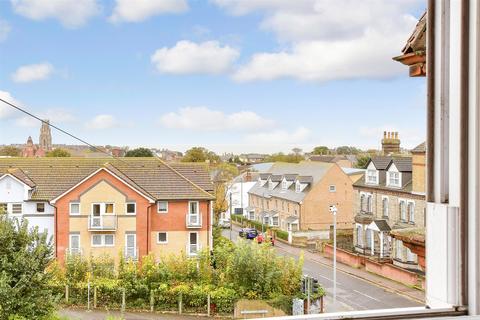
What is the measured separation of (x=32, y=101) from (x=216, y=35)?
54cm

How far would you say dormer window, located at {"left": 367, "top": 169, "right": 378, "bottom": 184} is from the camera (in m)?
1.50

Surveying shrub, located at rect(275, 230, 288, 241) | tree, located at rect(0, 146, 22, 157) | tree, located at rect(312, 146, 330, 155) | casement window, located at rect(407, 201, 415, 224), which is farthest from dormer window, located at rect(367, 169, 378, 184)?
tree, located at rect(0, 146, 22, 157)

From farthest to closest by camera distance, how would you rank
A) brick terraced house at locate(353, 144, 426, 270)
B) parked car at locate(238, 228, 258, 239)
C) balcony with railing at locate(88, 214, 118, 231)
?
parked car at locate(238, 228, 258, 239)
balcony with railing at locate(88, 214, 118, 231)
brick terraced house at locate(353, 144, 426, 270)

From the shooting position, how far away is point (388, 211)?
1.48 meters

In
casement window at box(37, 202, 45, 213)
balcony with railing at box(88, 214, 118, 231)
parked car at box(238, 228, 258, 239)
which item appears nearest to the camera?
casement window at box(37, 202, 45, 213)

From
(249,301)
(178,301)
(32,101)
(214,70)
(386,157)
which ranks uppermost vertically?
(214,70)

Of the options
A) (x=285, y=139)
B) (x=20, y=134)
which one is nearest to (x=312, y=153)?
(x=285, y=139)

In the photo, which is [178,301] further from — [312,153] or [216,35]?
[216,35]

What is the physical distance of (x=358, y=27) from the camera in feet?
3.87

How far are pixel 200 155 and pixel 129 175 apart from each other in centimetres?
32

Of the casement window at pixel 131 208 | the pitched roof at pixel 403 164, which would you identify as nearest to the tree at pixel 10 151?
the casement window at pixel 131 208

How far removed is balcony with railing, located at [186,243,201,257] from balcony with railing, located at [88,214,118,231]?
327 mm

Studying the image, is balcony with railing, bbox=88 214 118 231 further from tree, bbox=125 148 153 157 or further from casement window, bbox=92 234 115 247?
tree, bbox=125 148 153 157

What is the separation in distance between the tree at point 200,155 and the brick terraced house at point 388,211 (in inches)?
18.4
